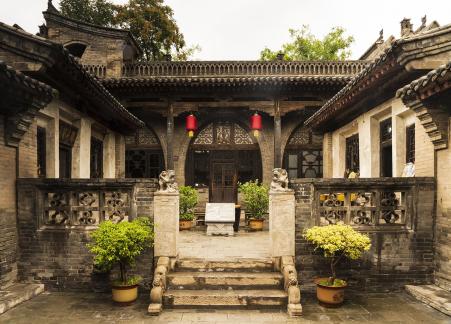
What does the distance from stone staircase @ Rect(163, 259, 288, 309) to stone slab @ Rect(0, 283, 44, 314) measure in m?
2.09

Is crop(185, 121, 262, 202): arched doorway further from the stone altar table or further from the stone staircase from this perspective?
the stone staircase

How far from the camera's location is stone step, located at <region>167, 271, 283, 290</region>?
557cm

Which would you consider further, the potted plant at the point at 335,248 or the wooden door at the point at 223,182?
the wooden door at the point at 223,182

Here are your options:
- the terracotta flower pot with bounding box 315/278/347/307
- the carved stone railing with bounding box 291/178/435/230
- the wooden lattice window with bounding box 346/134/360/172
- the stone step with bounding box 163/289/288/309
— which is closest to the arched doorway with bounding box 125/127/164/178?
the wooden lattice window with bounding box 346/134/360/172

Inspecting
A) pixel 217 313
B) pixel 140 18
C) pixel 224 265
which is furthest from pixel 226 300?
pixel 140 18

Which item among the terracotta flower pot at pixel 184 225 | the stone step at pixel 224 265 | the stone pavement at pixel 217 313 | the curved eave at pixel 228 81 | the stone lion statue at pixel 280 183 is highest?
the curved eave at pixel 228 81

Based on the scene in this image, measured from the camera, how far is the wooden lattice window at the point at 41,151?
779cm

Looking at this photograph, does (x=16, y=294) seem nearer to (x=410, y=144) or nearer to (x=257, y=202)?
(x=257, y=202)

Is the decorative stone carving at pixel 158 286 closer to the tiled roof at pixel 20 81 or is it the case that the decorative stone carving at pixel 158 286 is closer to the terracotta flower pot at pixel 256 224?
the tiled roof at pixel 20 81

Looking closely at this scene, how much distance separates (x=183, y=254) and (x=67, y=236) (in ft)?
6.59

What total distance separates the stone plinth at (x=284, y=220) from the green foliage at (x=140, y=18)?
18.1 m

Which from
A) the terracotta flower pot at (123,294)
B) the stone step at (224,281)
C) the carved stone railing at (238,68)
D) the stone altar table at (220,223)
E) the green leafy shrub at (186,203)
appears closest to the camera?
the terracotta flower pot at (123,294)

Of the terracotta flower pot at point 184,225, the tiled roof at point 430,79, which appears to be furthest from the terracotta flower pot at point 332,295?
the terracotta flower pot at point 184,225

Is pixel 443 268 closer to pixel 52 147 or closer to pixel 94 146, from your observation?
pixel 52 147
